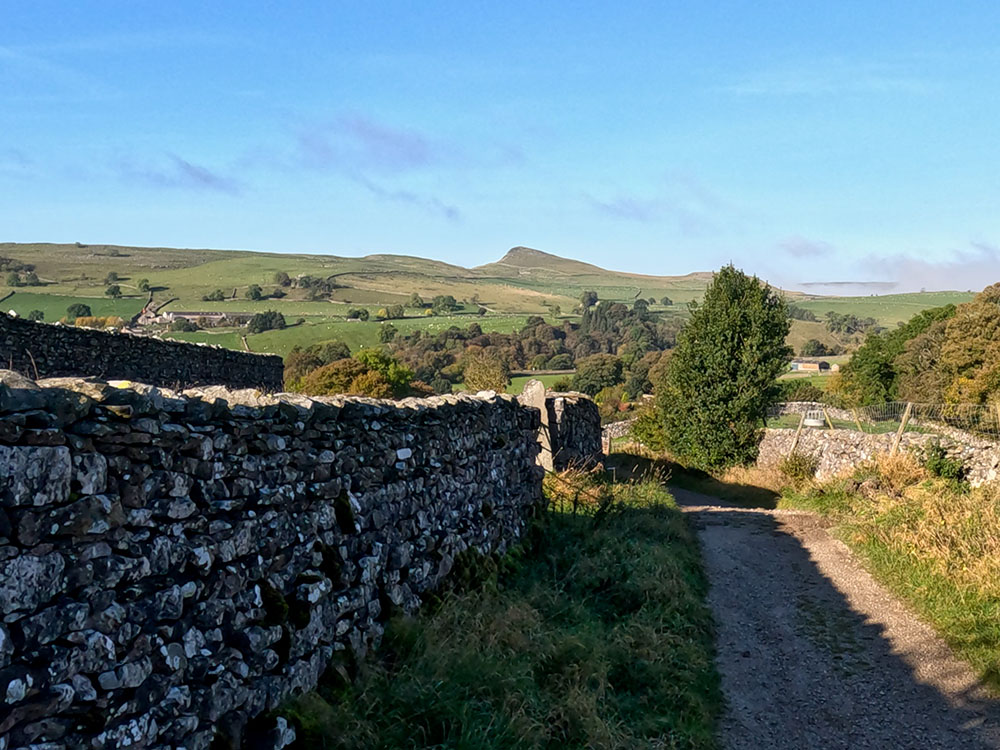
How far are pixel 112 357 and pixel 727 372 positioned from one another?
26342 mm

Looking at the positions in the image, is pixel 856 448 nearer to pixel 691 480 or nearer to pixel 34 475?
pixel 691 480

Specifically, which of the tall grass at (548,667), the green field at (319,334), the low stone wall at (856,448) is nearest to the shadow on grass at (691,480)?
the low stone wall at (856,448)

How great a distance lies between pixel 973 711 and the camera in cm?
801

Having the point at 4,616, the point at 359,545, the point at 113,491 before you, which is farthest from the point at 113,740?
the point at 359,545

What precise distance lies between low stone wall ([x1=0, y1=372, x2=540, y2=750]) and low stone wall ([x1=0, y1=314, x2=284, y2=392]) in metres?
3.67

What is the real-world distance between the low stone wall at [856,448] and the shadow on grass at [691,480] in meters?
1.82

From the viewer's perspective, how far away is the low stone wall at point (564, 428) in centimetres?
1798

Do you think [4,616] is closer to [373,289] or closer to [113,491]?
[113,491]

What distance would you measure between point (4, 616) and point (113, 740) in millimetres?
875

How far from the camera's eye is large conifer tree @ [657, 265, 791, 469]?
33875 mm

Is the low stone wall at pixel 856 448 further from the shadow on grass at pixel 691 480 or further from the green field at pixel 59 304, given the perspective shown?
the green field at pixel 59 304

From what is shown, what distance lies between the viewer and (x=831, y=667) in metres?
9.34

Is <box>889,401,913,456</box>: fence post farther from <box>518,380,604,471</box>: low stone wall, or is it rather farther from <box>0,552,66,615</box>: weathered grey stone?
<box>0,552,66,615</box>: weathered grey stone

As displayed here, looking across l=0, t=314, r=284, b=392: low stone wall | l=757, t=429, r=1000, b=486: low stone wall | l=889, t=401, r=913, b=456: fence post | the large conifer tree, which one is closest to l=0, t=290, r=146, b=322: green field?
the large conifer tree
